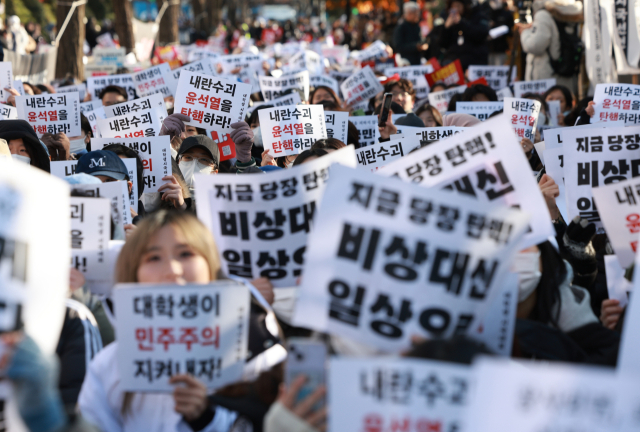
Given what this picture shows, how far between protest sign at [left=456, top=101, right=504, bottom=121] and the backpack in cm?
411

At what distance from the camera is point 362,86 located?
1060cm

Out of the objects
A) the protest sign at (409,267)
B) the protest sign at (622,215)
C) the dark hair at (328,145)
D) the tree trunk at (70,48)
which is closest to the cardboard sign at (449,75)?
the dark hair at (328,145)

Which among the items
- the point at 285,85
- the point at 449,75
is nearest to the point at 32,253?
the point at 285,85

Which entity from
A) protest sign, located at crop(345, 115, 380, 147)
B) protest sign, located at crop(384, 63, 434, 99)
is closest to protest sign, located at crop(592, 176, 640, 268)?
protest sign, located at crop(345, 115, 380, 147)

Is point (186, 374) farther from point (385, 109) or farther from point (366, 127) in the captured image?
point (366, 127)

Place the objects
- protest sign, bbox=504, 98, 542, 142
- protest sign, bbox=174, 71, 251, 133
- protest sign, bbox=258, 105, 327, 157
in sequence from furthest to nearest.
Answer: protest sign, bbox=174, 71, 251, 133 → protest sign, bbox=504, 98, 542, 142 → protest sign, bbox=258, 105, 327, 157

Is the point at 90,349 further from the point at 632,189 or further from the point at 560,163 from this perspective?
the point at 560,163

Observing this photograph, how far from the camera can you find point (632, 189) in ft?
10.7

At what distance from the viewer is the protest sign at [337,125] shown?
23.4 feet

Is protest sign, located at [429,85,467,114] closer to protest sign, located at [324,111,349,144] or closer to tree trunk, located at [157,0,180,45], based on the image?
protest sign, located at [324,111,349,144]

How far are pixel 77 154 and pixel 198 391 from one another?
5634 millimetres

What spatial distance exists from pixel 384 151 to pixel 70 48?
39.1 ft

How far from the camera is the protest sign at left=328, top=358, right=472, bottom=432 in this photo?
6.30 feet

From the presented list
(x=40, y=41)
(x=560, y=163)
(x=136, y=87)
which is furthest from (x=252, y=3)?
(x=560, y=163)
